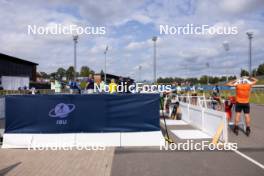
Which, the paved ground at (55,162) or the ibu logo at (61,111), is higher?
the ibu logo at (61,111)

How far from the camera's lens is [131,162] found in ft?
23.4

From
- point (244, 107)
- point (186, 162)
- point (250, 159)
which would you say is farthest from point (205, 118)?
point (186, 162)

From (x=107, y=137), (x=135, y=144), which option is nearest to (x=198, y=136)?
(x=135, y=144)

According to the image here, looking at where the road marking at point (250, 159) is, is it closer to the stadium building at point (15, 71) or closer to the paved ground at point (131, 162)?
the paved ground at point (131, 162)

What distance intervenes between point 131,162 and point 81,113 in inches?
100

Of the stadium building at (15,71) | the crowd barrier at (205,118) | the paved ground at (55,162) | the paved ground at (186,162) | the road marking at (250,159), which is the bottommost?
the paved ground at (55,162)

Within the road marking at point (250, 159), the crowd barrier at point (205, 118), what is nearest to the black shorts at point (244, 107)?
the crowd barrier at point (205, 118)

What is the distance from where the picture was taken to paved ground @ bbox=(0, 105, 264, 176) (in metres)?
6.34

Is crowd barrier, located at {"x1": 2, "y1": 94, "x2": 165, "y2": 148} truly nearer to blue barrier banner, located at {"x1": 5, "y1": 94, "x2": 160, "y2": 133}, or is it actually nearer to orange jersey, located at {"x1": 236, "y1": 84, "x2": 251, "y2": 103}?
blue barrier banner, located at {"x1": 5, "y1": 94, "x2": 160, "y2": 133}

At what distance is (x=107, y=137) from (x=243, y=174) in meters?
4.05

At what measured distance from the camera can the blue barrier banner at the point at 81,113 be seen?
8.96m

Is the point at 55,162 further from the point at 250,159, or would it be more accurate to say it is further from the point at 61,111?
the point at 250,159

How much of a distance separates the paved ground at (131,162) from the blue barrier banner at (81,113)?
2.74 feet

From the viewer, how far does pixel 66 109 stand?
29.5 feet
